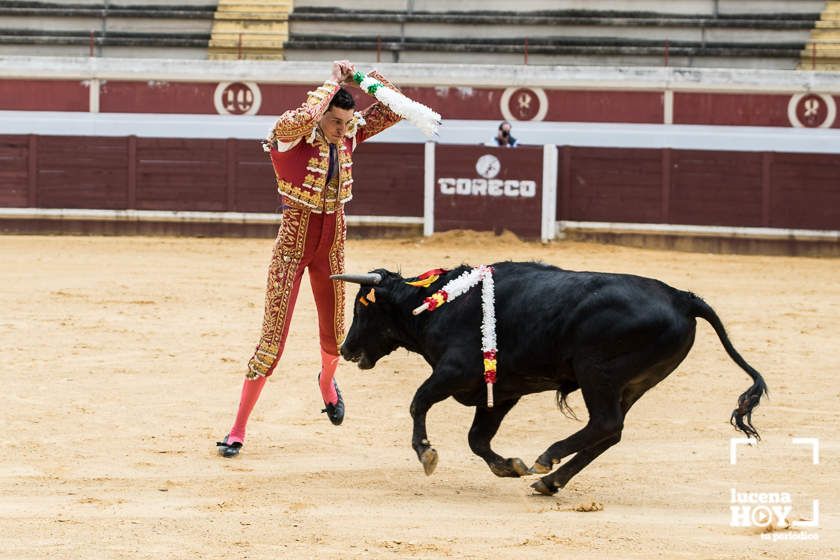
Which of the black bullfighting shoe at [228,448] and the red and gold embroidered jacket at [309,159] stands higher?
the red and gold embroidered jacket at [309,159]

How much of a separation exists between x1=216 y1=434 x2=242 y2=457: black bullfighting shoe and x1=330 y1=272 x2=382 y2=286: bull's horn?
0.73 metres

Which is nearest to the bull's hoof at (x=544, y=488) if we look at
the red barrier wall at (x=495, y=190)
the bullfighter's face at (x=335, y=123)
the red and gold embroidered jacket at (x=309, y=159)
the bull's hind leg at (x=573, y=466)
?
the bull's hind leg at (x=573, y=466)

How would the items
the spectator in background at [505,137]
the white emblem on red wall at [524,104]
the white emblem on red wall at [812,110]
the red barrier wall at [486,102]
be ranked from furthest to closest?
the white emblem on red wall at [524,104], the red barrier wall at [486,102], the white emblem on red wall at [812,110], the spectator in background at [505,137]

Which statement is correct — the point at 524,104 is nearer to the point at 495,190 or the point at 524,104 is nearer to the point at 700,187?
the point at 495,190

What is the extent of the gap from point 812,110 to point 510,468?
11.9m

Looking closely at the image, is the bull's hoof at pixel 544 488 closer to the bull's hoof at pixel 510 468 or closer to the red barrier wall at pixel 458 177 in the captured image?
the bull's hoof at pixel 510 468

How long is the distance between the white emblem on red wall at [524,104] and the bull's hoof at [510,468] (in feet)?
37.9

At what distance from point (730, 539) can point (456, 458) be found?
1.49m

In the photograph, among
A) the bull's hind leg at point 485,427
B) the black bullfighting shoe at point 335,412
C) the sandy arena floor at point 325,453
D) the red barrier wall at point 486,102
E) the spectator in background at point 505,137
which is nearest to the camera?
the sandy arena floor at point 325,453

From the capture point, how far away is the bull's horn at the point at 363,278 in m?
4.84

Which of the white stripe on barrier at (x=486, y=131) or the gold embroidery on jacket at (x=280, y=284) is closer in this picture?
the gold embroidery on jacket at (x=280, y=284)

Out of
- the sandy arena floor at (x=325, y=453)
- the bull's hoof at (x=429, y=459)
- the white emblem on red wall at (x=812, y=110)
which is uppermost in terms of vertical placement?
the white emblem on red wall at (x=812, y=110)

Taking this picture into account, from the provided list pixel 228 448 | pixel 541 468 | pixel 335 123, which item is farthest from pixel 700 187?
pixel 541 468

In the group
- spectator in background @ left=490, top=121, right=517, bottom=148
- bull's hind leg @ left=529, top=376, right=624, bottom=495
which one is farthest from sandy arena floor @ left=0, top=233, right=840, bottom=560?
spectator in background @ left=490, top=121, right=517, bottom=148
